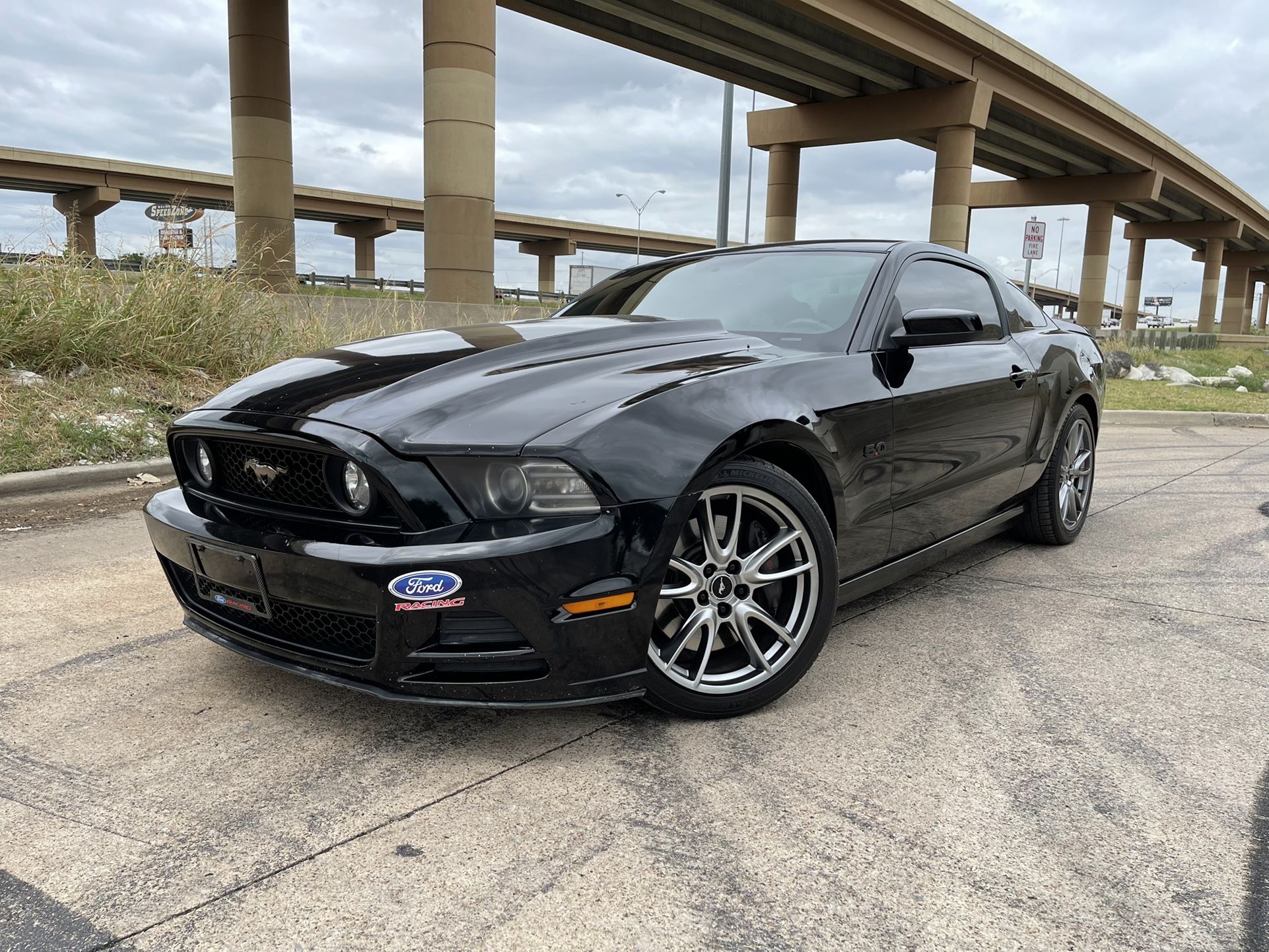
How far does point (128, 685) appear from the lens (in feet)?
9.64

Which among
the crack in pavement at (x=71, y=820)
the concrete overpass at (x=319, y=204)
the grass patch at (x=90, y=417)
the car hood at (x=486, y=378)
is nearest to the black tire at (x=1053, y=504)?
the car hood at (x=486, y=378)

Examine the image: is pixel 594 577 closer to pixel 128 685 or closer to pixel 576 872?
pixel 576 872

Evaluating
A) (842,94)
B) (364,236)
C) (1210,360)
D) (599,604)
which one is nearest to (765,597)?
(599,604)

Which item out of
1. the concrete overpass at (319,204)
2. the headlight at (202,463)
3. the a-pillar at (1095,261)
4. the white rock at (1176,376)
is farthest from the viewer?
the concrete overpass at (319,204)

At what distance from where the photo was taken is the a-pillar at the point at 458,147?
43.1ft

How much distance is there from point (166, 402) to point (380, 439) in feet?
17.7

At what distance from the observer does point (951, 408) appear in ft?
11.9

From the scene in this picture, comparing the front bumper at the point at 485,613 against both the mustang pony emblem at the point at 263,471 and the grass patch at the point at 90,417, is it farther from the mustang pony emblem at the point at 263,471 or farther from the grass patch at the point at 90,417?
the grass patch at the point at 90,417

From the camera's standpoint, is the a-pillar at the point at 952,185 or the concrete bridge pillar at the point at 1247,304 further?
the concrete bridge pillar at the point at 1247,304

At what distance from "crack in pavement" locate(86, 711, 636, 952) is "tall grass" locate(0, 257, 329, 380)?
5968mm

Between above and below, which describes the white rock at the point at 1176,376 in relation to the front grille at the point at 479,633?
below

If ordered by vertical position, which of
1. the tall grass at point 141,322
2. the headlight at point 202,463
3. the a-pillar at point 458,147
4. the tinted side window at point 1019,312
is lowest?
the headlight at point 202,463

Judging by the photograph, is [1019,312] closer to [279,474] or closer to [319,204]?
[279,474]

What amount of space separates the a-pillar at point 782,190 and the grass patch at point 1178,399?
13332 millimetres
